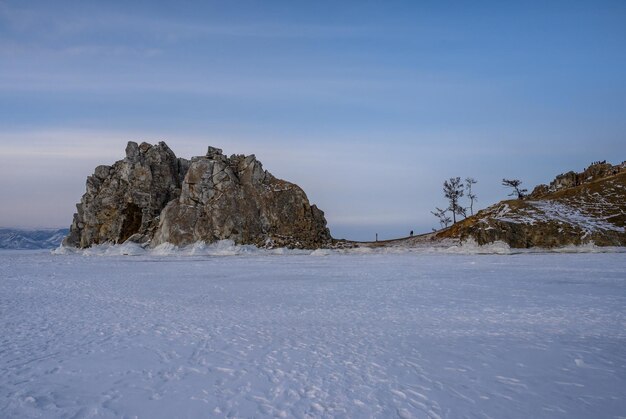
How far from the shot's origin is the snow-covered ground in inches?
271

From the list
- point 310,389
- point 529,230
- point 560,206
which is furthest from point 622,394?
point 560,206

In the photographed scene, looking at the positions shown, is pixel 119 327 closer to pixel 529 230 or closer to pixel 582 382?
pixel 582 382

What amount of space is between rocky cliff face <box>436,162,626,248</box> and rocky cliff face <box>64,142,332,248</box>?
24230mm

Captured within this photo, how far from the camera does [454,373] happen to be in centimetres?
834

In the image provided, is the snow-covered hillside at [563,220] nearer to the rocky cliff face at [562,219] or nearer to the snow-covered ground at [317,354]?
the rocky cliff face at [562,219]

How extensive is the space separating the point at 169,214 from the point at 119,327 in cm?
5510

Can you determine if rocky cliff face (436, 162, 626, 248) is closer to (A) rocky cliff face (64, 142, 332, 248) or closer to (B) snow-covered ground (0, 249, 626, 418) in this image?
(A) rocky cliff face (64, 142, 332, 248)

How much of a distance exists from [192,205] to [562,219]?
4960 centimetres

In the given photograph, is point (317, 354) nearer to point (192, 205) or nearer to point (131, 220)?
point (192, 205)

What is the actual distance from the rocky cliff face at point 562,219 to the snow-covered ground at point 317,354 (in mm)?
37365

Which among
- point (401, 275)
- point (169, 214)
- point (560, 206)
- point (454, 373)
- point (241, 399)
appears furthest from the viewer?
point (169, 214)

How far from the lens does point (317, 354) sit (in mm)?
9672

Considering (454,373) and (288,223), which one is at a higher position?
(288,223)

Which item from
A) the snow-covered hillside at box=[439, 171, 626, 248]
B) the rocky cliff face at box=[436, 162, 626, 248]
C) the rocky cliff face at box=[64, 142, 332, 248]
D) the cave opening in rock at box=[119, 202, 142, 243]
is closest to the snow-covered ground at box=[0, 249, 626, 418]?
the snow-covered hillside at box=[439, 171, 626, 248]
